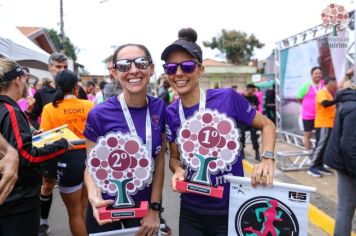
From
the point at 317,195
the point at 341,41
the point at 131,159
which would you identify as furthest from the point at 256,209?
the point at 341,41

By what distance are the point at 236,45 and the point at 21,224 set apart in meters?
50.5

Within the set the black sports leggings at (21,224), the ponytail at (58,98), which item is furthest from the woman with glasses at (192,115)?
the ponytail at (58,98)

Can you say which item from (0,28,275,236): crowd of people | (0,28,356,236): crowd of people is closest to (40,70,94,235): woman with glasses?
(0,28,356,236): crowd of people

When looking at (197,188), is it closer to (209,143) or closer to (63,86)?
(209,143)

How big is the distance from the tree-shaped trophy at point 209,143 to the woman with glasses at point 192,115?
0.04 ft

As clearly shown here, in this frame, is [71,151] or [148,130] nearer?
[148,130]

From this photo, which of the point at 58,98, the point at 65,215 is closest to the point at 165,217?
the point at 65,215

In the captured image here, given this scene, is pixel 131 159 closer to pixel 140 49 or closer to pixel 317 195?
pixel 140 49

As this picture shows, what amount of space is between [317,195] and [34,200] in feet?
14.4

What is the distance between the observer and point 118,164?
6.78 feet

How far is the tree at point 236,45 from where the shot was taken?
5072cm

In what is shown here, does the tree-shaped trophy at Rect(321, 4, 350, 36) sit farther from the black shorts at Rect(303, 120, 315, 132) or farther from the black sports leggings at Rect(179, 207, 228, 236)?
the black sports leggings at Rect(179, 207, 228, 236)

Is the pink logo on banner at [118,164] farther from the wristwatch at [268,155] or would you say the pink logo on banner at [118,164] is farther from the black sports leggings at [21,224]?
the black sports leggings at [21,224]

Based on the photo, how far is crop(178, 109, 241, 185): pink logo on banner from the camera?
209 cm
